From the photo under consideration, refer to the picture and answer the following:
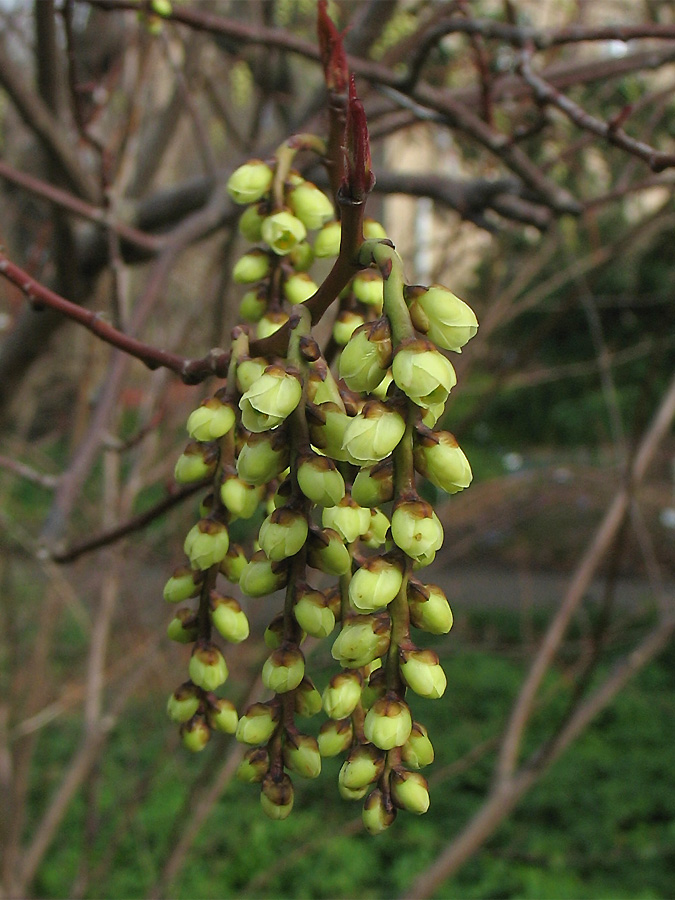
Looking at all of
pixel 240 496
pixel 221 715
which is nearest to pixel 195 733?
pixel 221 715

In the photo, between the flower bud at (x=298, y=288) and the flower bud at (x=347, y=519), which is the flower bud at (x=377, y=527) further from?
the flower bud at (x=298, y=288)

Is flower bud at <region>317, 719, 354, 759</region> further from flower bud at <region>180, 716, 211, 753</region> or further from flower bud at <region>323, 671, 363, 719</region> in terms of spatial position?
flower bud at <region>180, 716, 211, 753</region>

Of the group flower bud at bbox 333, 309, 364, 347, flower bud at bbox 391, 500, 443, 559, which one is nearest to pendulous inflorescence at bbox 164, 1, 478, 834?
flower bud at bbox 391, 500, 443, 559

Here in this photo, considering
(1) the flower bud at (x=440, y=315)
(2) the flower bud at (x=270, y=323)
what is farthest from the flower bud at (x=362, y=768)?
(2) the flower bud at (x=270, y=323)

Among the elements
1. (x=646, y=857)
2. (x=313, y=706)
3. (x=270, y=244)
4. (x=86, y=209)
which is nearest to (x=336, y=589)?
(x=313, y=706)

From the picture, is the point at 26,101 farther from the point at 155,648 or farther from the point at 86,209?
the point at 155,648

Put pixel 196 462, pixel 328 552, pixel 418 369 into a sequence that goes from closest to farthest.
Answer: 1. pixel 418 369
2. pixel 328 552
3. pixel 196 462

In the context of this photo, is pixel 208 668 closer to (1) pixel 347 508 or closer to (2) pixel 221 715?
(2) pixel 221 715
